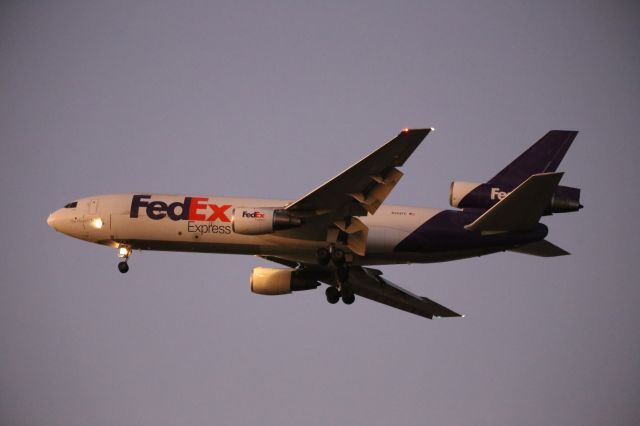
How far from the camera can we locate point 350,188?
3600cm

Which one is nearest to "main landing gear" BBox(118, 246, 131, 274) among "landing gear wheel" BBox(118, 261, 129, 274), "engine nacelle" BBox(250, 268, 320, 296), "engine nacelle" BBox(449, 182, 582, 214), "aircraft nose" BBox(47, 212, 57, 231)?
"landing gear wheel" BBox(118, 261, 129, 274)

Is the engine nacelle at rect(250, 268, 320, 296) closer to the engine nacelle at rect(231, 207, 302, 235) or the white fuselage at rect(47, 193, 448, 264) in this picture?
the white fuselage at rect(47, 193, 448, 264)

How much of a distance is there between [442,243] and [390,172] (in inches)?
224

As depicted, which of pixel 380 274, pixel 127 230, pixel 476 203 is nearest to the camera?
pixel 476 203

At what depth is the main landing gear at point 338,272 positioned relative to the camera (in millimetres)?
38438

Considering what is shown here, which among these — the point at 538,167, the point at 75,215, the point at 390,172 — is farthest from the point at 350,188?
the point at 75,215

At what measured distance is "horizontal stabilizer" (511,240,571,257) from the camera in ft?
125

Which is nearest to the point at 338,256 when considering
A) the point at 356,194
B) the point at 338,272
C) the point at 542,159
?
the point at 338,272

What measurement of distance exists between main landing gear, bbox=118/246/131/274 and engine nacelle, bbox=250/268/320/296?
21.8 feet

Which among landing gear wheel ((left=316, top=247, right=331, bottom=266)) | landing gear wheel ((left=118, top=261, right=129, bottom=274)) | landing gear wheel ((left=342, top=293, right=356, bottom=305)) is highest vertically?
landing gear wheel ((left=316, top=247, right=331, bottom=266))

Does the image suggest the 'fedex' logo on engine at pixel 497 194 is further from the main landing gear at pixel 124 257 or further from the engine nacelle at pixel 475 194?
the main landing gear at pixel 124 257

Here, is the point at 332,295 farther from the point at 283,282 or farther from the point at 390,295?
the point at 390,295

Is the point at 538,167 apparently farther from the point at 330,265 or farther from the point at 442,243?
the point at 330,265

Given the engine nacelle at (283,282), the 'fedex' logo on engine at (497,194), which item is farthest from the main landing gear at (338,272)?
the 'fedex' logo on engine at (497,194)
